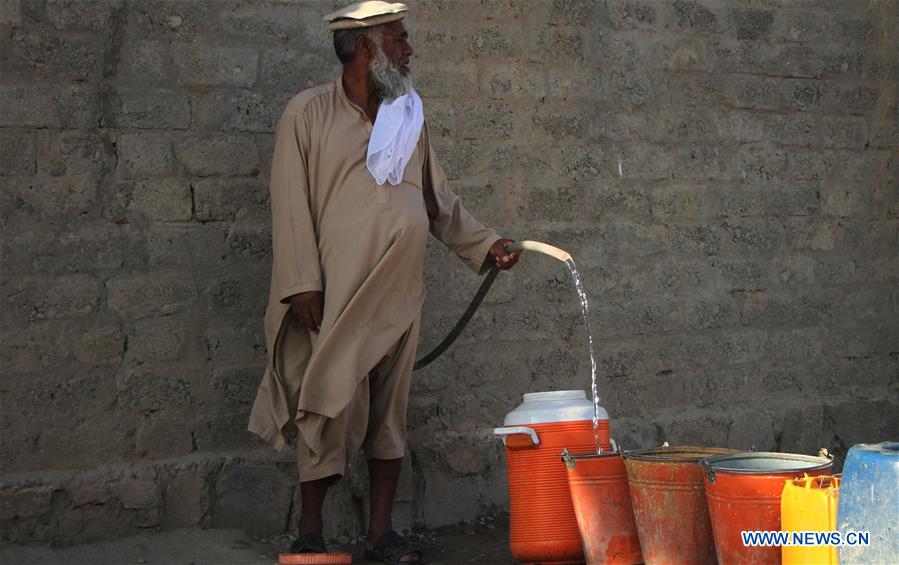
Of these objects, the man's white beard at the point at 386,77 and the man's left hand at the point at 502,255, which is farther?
the man's left hand at the point at 502,255

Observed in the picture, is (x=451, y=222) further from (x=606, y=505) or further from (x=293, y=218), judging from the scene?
(x=606, y=505)

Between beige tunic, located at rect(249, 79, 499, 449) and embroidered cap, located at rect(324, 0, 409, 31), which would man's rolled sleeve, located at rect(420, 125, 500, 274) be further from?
embroidered cap, located at rect(324, 0, 409, 31)

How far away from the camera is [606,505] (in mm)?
4078

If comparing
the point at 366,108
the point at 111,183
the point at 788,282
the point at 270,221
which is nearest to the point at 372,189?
the point at 366,108

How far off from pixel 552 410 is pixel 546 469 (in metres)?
0.21

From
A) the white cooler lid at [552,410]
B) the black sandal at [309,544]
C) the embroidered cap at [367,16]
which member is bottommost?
the black sandal at [309,544]

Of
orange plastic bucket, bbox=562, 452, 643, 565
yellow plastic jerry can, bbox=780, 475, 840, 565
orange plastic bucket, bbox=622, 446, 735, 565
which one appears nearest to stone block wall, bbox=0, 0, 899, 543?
orange plastic bucket, bbox=562, 452, 643, 565

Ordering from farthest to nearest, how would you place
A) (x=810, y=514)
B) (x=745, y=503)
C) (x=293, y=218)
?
(x=293, y=218) → (x=745, y=503) → (x=810, y=514)

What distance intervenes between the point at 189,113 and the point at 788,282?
300cm

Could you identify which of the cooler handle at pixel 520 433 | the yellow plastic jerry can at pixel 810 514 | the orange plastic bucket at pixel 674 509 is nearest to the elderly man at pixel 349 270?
the cooler handle at pixel 520 433

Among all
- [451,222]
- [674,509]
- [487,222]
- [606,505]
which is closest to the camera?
[674,509]

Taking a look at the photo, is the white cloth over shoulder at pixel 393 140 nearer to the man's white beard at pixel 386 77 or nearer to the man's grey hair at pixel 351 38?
the man's white beard at pixel 386 77

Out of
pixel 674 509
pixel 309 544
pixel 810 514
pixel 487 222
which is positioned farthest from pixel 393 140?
pixel 810 514

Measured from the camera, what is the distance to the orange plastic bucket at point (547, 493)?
4.23 meters
